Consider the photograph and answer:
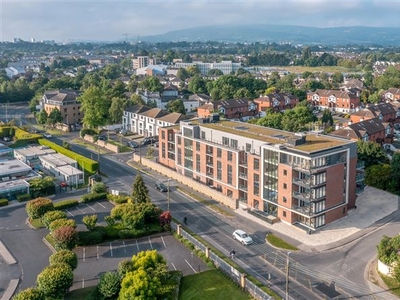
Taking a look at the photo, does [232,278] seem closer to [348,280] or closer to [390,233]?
[348,280]

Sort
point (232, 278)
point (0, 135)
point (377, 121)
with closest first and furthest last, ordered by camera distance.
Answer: point (232, 278), point (377, 121), point (0, 135)

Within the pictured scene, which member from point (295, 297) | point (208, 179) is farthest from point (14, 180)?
point (295, 297)

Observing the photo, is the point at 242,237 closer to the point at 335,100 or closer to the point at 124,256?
the point at 124,256

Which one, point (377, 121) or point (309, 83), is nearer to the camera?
point (377, 121)

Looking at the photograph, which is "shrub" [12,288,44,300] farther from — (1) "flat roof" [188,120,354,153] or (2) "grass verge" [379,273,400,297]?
(1) "flat roof" [188,120,354,153]

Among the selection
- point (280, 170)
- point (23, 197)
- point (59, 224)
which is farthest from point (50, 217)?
point (280, 170)

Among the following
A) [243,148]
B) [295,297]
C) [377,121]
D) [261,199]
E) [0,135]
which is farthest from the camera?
[0,135]

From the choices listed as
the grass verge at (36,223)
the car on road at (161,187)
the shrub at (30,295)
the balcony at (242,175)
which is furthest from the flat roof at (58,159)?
the shrub at (30,295)
